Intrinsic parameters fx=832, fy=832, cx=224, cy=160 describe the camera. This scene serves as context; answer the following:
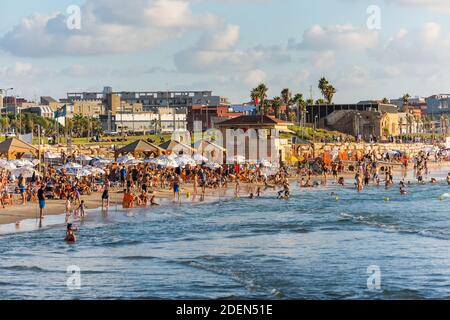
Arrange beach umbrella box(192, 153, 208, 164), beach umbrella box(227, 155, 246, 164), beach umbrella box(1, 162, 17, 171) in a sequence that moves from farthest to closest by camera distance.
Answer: beach umbrella box(227, 155, 246, 164)
beach umbrella box(192, 153, 208, 164)
beach umbrella box(1, 162, 17, 171)

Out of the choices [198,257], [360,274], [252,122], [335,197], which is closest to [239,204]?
[335,197]

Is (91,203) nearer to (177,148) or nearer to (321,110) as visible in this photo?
(177,148)

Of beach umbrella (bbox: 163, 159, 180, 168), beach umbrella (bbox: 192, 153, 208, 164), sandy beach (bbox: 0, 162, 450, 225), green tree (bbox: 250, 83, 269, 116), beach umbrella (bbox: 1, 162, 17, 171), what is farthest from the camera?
green tree (bbox: 250, 83, 269, 116)

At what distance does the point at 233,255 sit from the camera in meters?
27.8

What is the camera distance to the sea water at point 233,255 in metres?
22.1

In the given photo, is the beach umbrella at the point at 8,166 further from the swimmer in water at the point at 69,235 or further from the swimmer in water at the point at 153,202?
the swimmer in water at the point at 69,235

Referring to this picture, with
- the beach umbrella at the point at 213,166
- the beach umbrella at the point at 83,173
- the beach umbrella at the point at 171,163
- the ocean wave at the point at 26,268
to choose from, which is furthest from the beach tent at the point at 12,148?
the ocean wave at the point at 26,268

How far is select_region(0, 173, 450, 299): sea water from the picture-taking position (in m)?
22.1

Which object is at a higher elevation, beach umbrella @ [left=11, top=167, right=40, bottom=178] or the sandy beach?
beach umbrella @ [left=11, top=167, right=40, bottom=178]

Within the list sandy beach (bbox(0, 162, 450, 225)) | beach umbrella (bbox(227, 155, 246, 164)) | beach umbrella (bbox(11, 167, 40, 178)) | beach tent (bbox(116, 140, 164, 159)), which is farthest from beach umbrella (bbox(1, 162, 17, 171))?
beach umbrella (bbox(227, 155, 246, 164))

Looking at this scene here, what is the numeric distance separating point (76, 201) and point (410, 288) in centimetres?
2218

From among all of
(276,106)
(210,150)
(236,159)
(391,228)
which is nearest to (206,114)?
(276,106)

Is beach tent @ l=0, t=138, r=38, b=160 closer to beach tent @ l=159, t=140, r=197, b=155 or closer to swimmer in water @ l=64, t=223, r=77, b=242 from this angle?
beach tent @ l=159, t=140, r=197, b=155
